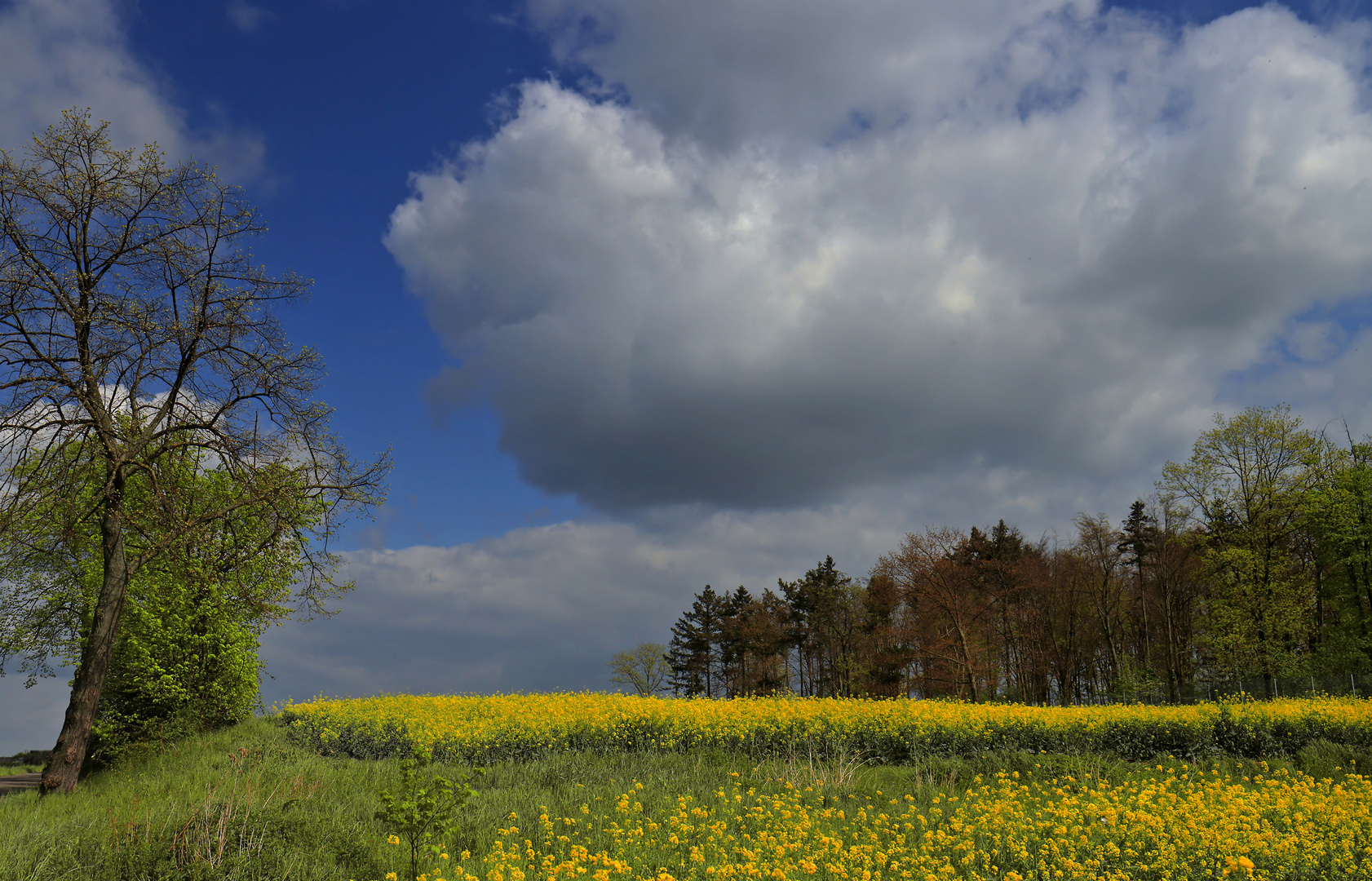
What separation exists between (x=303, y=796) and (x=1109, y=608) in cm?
3727

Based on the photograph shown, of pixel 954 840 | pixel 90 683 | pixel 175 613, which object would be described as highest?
pixel 175 613

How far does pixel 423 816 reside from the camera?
644cm

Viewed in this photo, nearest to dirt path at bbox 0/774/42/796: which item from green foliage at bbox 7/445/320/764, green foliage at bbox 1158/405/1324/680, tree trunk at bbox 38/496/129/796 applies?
green foliage at bbox 7/445/320/764

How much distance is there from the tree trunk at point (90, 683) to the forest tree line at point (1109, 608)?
16634 mm

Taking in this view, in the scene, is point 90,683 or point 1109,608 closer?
point 90,683

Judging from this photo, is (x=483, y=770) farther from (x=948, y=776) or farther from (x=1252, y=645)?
(x=1252, y=645)

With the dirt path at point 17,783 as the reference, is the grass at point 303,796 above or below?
above

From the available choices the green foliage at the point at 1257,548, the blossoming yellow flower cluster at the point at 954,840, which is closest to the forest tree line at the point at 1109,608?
the green foliage at the point at 1257,548

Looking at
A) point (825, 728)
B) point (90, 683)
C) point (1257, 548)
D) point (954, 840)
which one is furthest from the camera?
point (1257, 548)

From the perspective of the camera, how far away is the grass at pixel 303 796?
6.41m

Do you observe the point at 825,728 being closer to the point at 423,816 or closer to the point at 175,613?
the point at 423,816

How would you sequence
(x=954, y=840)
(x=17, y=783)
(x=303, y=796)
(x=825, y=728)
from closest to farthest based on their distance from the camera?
A: (x=954, y=840), (x=303, y=796), (x=825, y=728), (x=17, y=783)

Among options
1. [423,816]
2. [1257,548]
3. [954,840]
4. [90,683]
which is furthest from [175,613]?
[1257,548]

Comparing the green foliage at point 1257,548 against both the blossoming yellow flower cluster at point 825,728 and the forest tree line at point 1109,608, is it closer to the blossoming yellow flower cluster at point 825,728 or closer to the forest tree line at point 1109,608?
the forest tree line at point 1109,608
